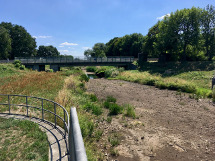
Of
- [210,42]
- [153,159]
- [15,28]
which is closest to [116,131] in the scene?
[153,159]

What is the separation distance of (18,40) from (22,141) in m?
66.9

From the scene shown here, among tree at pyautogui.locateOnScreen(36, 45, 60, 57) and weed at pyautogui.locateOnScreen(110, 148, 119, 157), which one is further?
tree at pyautogui.locateOnScreen(36, 45, 60, 57)

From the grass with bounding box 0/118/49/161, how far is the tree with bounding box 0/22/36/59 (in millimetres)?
64175

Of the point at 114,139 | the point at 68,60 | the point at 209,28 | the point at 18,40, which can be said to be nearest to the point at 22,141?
the point at 114,139

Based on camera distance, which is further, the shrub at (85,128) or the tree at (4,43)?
the tree at (4,43)

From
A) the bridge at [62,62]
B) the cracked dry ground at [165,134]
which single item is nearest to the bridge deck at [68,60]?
the bridge at [62,62]

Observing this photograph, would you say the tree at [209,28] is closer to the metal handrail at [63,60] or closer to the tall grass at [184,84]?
the tall grass at [184,84]

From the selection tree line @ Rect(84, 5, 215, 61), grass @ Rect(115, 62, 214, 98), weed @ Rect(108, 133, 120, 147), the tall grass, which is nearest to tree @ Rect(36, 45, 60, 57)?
grass @ Rect(115, 62, 214, 98)

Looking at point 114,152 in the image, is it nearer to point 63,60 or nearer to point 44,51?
point 63,60

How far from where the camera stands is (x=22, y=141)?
4961 millimetres

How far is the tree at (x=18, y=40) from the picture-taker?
198 ft

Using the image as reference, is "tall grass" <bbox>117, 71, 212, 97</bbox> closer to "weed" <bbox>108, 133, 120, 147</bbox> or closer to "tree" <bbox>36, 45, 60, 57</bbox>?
"weed" <bbox>108, 133, 120, 147</bbox>

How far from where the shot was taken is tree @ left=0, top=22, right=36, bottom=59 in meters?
60.5

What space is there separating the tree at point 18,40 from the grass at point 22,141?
64.2 m
